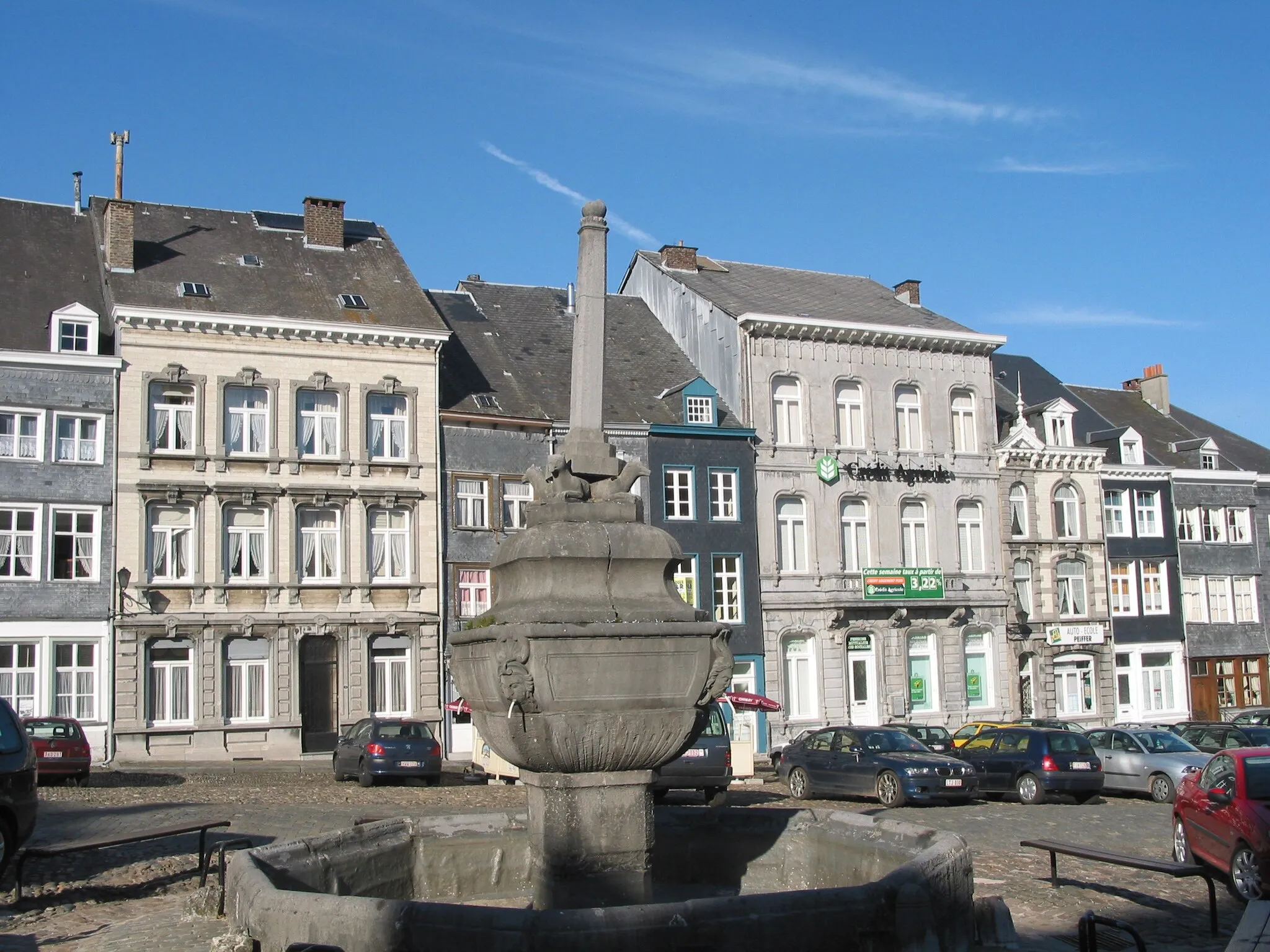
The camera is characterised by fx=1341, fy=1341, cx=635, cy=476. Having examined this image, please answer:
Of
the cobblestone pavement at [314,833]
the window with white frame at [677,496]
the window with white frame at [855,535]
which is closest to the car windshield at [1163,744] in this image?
the cobblestone pavement at [314,833]

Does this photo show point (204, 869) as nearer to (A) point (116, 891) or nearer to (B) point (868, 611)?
(A) point (116, 891)

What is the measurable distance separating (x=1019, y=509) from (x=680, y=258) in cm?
1309

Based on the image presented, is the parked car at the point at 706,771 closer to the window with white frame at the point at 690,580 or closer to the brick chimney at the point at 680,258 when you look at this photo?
the window with white frame at the point at 690,580

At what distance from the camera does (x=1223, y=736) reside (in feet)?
86.2

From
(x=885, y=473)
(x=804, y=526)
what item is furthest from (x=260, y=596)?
(x=885, y=473)

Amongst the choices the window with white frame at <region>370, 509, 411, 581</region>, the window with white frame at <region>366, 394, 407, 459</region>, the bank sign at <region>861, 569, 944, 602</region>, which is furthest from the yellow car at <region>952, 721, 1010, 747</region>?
the window with white frame at <region>366, 394, 407, 459</region>

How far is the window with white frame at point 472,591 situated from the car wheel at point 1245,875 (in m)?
22.4

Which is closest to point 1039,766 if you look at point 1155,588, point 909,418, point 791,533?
point 791,533

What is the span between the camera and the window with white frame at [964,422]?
133 feet

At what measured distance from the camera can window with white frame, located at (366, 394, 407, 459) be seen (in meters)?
32.9

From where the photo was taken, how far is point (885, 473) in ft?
128

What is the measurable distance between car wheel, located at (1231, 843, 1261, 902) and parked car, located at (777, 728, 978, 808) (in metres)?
8.82

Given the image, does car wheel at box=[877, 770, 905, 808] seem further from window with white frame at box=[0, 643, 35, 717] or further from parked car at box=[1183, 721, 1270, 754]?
window with white frame at box=[0, 643, 35, 717]

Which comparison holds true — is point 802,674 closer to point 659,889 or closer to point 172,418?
point 172,418
